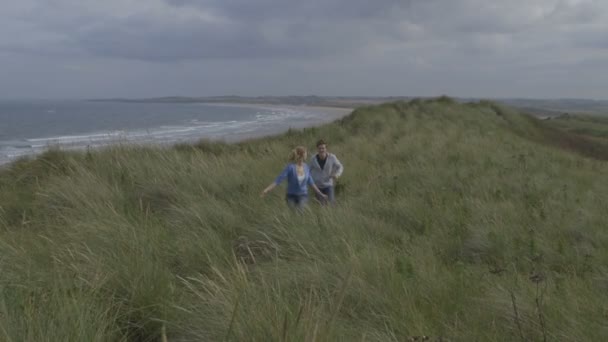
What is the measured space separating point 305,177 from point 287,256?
9.28ft

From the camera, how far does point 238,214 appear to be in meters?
5.94

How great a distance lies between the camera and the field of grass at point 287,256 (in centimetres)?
283

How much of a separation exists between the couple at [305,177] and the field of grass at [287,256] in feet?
1.26

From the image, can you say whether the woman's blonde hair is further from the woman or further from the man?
the man

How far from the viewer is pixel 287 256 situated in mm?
4285

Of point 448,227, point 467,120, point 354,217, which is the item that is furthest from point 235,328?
point 467,120

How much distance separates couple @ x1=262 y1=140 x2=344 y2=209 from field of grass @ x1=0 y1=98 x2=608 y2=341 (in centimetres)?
38

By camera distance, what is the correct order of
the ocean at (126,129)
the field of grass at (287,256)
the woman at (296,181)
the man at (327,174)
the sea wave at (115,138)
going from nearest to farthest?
1. the field of grass at (287,256)
2. the woman at (296,181)
3. the man at (327,174)
4. the sea wave at (115,138)
5. the ocean at (126,129)

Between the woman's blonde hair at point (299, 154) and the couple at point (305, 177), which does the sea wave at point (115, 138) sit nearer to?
the couple at point (305, 177)

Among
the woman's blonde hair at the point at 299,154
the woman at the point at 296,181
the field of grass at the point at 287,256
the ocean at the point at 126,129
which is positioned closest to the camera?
the field of grass at the point at 287,256

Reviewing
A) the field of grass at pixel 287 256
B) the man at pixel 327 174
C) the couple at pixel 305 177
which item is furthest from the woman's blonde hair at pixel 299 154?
the man at pixel 327 174

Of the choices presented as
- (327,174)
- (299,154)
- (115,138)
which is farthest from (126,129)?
(299,154)

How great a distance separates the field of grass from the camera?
9.27 ft

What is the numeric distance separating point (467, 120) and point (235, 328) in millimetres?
25858
